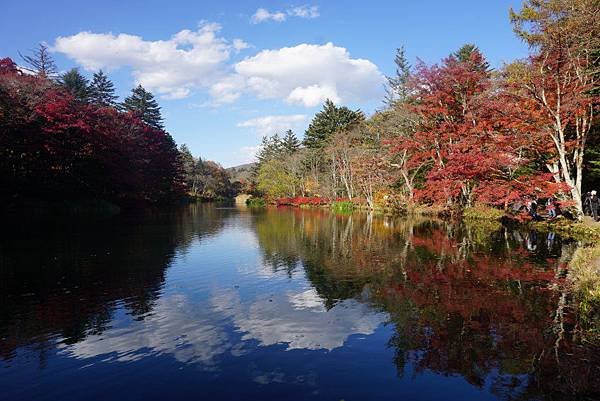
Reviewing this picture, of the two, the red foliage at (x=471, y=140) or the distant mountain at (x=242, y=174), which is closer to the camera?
the red foliage at (x=471, y=140)

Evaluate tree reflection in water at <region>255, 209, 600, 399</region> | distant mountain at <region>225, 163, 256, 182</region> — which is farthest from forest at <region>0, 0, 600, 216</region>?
distant mountain at <region>225, 163, 256, 182</region>

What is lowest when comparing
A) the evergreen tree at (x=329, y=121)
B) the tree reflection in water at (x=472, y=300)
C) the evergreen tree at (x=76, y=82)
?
the tree reflection in water at (x=472, y=300)

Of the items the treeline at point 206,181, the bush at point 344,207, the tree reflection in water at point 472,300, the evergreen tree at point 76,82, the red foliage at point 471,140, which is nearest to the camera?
the tree reflection in water at point 472,300

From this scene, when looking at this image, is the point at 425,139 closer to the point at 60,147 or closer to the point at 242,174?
the point at 60,147

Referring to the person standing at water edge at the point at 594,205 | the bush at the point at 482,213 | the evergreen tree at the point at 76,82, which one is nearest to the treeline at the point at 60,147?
the evergreen tree at the point at 76,82

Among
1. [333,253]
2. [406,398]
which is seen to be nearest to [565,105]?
[333,253]

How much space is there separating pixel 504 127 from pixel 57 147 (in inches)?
1255

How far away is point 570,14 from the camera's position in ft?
54.3

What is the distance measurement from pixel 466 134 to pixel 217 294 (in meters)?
23.7

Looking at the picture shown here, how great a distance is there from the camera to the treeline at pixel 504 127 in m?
17.3

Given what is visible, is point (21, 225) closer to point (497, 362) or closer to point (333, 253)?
point (333, 253)

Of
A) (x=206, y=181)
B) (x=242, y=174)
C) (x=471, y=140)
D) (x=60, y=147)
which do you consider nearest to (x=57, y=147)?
(x=60, y=147)

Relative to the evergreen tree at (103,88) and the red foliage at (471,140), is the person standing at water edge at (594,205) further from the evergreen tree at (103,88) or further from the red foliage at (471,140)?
the evergreen tree at (103,88)

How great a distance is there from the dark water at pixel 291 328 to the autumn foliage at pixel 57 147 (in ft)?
61.0
